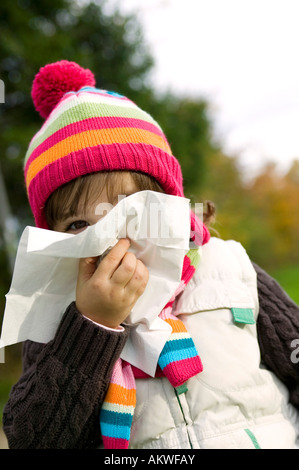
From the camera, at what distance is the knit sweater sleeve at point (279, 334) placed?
4.44 ft

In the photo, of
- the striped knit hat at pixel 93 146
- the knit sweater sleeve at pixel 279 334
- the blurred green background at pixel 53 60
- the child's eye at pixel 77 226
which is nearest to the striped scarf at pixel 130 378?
the knit sweater sleeve at pixel 279 334

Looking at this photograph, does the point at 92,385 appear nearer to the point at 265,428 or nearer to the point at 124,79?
the point at 265,428

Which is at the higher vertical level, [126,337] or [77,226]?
[77,226]

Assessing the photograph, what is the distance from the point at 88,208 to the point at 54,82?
0.71 metres

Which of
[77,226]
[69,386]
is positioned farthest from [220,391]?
[77,226]

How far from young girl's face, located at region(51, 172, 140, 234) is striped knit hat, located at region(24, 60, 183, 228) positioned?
57 mm

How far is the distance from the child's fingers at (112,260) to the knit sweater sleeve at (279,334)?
521 mm

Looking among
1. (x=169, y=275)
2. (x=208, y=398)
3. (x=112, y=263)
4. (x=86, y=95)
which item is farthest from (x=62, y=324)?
(x=86, y=95)

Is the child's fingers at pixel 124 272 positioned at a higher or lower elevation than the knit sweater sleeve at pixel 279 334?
higher

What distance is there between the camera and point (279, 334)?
1.38 m

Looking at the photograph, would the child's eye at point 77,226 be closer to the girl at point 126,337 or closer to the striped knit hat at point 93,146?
the girl at point 126,337

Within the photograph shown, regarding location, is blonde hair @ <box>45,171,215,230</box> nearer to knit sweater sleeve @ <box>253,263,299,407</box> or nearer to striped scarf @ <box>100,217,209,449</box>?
striped scarf @ <box>100,217,209,449</box>

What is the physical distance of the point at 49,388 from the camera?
119 cm

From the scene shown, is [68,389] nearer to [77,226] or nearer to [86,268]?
[86,268]
